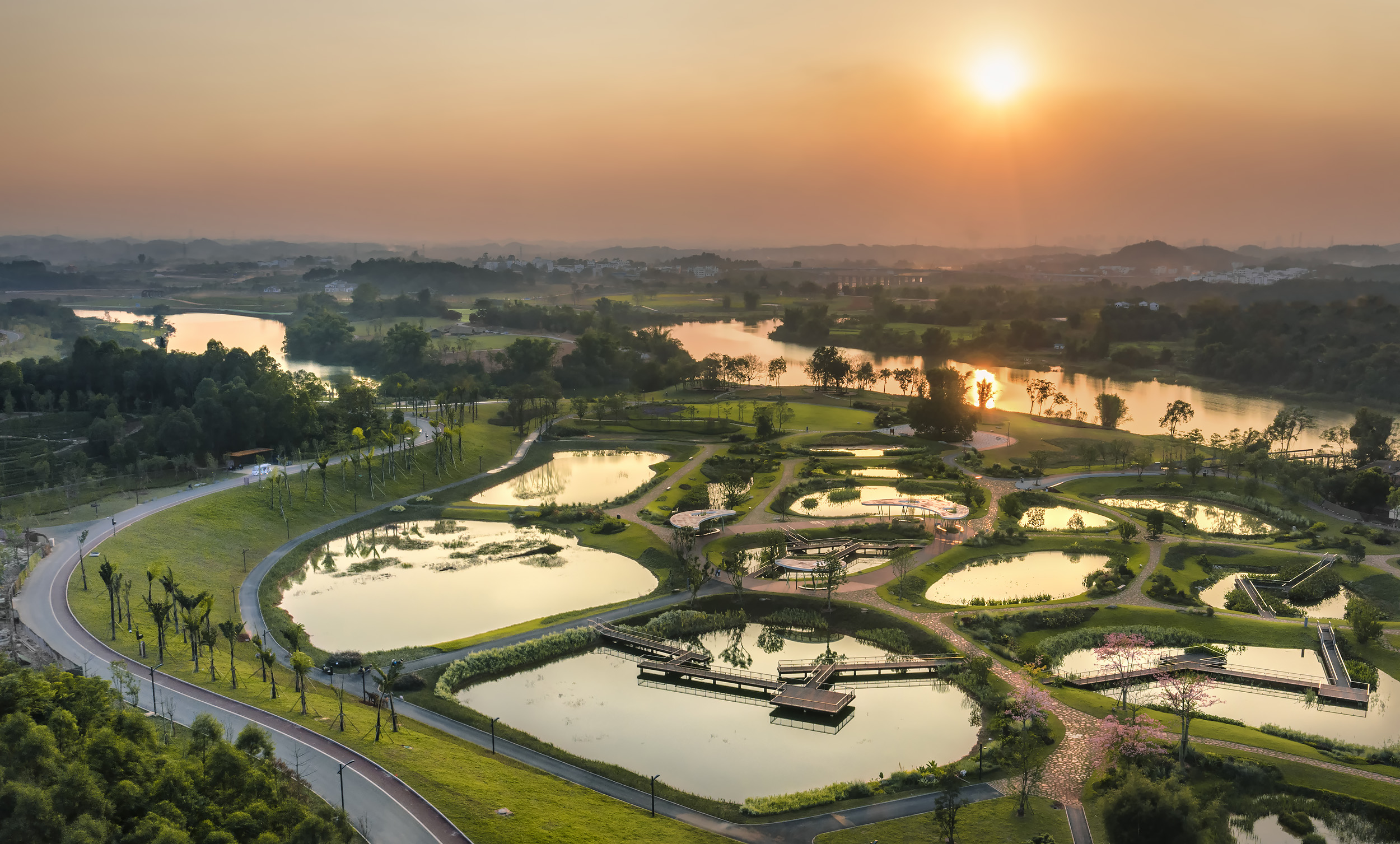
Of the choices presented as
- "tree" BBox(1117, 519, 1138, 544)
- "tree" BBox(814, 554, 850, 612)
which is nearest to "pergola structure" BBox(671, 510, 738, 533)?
"tree" BBox(814, 554, 850, 612)

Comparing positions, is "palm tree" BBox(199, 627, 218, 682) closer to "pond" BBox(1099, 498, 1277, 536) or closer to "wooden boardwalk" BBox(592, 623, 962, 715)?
"wooden boardwalk" BBox(592, 623, 962, 715)

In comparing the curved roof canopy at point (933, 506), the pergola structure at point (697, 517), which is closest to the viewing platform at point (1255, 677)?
the curved roof canopy at point (933, 506)

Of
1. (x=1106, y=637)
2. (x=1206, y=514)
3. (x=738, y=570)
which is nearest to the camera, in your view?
(x=1106, y=637)

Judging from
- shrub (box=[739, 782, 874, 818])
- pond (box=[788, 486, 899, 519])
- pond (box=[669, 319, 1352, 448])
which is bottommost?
shrub (box=[739, 782, 874, 818])

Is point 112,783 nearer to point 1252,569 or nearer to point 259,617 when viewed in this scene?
point 259,617

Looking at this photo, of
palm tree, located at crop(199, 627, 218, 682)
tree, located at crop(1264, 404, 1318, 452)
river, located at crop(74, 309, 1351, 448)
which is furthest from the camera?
river, located at crop(74, 309, 1351, 448)

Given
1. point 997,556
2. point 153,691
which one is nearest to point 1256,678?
point 997,556

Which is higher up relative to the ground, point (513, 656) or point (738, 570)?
point (738, 570)

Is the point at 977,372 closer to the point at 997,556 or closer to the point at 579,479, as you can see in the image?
the point at 579,479
